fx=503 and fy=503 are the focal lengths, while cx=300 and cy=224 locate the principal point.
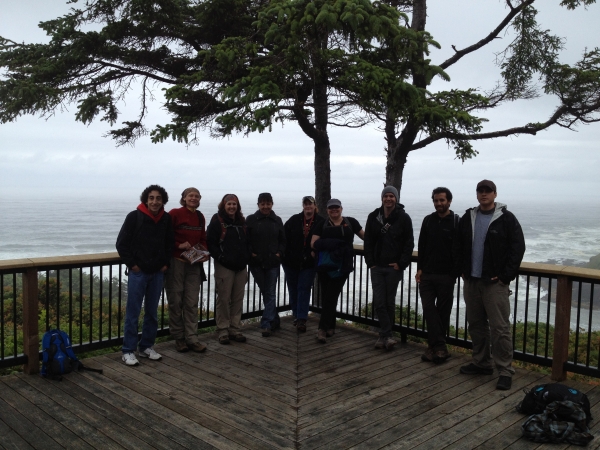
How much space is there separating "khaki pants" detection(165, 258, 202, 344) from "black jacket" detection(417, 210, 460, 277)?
2.27 meters

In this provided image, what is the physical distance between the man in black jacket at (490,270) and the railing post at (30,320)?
378 centimetres

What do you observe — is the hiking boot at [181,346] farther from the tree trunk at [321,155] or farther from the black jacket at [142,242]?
the tree trunk at [321,155]

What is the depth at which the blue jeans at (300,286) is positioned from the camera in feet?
19.3

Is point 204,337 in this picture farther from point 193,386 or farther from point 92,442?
point 92,442

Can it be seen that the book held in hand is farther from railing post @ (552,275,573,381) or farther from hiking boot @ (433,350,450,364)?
railing post @ (552,275,573,381)

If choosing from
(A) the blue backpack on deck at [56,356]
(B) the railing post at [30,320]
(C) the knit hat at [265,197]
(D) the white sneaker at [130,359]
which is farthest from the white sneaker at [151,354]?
(C) the knit hat at [265,197]

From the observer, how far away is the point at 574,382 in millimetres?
4406

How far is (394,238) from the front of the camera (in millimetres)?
5117

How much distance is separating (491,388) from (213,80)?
18.8ft

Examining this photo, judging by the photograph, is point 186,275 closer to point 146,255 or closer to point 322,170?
point 146,255

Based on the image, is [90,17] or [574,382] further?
[90,17]

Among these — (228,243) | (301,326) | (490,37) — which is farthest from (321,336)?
(490,37)

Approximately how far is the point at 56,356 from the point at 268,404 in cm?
190

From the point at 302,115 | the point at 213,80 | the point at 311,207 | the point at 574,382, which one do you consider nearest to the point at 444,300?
the point at 574,382
